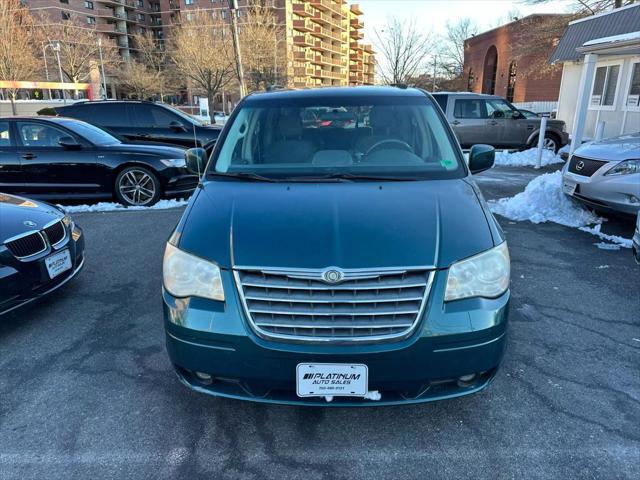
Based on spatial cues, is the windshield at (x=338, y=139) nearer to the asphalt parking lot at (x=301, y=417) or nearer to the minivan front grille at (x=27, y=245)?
the asphalt parking lot at (x=301, y=417)

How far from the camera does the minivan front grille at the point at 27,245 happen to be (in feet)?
10.7

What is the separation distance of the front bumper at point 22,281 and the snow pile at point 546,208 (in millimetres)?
5874

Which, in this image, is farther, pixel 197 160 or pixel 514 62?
pixel 514 62

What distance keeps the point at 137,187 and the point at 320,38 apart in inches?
2771

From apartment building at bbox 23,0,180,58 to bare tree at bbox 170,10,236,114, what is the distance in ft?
111

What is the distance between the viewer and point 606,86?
13.3m

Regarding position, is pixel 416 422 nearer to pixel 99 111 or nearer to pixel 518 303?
pixel 518 303

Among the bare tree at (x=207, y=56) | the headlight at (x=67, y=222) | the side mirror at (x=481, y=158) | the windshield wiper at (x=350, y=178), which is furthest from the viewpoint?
the bare tree at (x=207, y=56)

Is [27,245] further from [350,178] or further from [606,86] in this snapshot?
[606,86]

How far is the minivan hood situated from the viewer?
6.92 feet

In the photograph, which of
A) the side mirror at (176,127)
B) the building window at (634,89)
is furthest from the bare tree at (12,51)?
the building window at (634,89)

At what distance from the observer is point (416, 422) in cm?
242

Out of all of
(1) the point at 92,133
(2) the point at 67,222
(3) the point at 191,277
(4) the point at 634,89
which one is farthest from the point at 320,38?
(3) the point at 191,277

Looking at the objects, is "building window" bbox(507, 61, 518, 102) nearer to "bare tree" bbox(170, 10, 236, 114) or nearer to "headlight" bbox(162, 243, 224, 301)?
"bare tree" bbox(170, 10, 236, 114)
